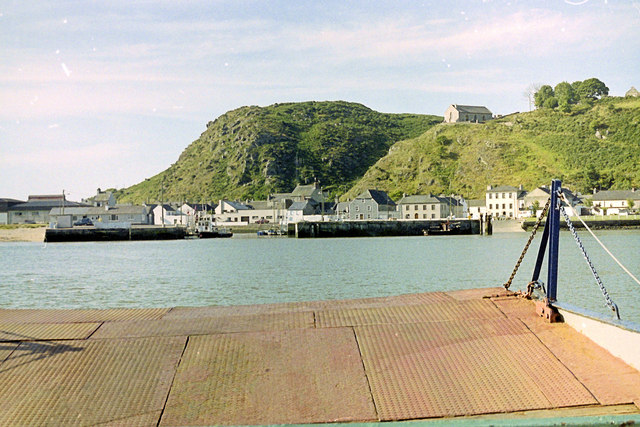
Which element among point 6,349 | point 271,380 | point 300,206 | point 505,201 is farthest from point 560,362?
point 300,206

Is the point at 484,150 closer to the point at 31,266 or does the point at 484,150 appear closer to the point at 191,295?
the point at 31,266

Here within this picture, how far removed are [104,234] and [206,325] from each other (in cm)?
11078

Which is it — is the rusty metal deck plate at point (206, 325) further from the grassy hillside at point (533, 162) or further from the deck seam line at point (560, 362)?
the grassy hillside at point (533, 162)

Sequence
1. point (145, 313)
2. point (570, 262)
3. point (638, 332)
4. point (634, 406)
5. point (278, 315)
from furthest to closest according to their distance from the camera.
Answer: point (570, 262) → point (145, 313) → point (278, 315) → point (638, 332) → point (634, 406)

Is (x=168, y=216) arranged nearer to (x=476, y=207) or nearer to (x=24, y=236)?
(x=24, y=236)

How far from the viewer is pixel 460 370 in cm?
707

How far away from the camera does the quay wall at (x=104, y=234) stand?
109750 millimetres

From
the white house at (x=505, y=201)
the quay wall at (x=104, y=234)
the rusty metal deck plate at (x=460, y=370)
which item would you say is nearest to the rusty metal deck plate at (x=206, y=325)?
the rusty metal deck plate at (x=460, y=370)

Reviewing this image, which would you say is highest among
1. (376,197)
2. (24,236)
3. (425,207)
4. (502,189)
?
(502,189)

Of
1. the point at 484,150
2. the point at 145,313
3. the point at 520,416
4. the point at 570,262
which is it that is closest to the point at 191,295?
the point at 145,313

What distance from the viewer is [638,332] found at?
6824mm

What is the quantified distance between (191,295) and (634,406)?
2704 centimetres

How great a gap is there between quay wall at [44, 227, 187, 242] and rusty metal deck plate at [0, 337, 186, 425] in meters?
110

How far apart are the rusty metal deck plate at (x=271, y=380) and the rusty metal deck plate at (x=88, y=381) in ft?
0.83
